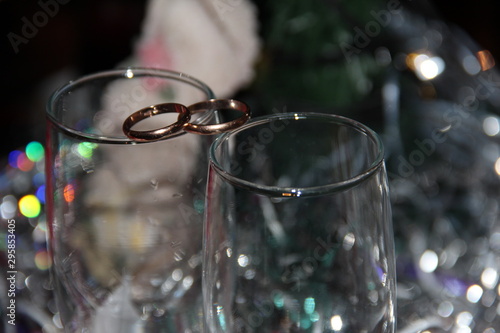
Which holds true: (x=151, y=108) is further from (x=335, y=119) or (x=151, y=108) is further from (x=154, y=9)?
(x=154, y=9)

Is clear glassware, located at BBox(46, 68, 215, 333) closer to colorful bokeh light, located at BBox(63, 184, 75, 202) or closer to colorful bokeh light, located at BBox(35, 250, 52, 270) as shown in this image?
colorful bokeh light, located at BBox(63, 184, 75, 202)

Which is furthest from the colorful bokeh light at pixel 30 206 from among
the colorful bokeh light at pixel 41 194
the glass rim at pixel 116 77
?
the glass rim at pixel 116 77

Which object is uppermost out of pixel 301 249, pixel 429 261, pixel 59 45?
pixel 301 249

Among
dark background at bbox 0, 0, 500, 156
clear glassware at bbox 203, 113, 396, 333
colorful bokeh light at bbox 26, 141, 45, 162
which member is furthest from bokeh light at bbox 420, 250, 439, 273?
dark background at bbox 0, 0, 500, 156

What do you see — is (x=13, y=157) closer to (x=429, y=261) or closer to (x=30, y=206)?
(x=30, y=206)

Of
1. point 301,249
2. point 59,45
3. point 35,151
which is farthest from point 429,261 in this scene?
point 59,45

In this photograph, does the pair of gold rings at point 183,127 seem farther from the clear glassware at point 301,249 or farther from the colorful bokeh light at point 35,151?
the colorful bokeh light at point 35,151

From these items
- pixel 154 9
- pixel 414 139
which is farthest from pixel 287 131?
pixel 414 139
